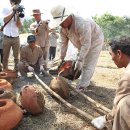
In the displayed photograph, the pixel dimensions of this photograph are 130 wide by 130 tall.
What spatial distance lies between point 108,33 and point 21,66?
36.8 ft

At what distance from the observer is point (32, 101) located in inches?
197

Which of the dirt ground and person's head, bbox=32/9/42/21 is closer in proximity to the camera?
the dirt ground

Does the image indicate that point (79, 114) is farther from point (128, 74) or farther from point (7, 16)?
point (7, 16)

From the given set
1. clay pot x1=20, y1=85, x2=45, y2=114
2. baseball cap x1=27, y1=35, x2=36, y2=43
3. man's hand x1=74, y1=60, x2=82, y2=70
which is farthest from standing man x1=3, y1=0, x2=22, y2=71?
clay pot x1=20, y1=85, x2=45, y2=114

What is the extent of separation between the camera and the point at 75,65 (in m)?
6.13

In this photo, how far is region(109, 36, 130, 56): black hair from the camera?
3232 millimetres

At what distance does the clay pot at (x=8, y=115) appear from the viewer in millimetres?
4320

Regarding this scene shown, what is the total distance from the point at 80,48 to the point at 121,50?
307 centimetres

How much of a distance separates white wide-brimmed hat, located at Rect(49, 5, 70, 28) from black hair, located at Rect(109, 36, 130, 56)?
7.52 ft

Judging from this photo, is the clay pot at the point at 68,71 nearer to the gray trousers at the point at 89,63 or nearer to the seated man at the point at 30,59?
the gray trousers at the point at 89,63

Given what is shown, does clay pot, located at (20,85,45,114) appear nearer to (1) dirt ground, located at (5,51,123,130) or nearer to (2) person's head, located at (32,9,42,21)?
(1) dirt ground, located at (5,51,123,130)

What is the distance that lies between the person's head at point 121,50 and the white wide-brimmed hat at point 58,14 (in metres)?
2.31

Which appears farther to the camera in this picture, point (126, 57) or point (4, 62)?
point (4, 62)

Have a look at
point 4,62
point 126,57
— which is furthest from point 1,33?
point 126,57
